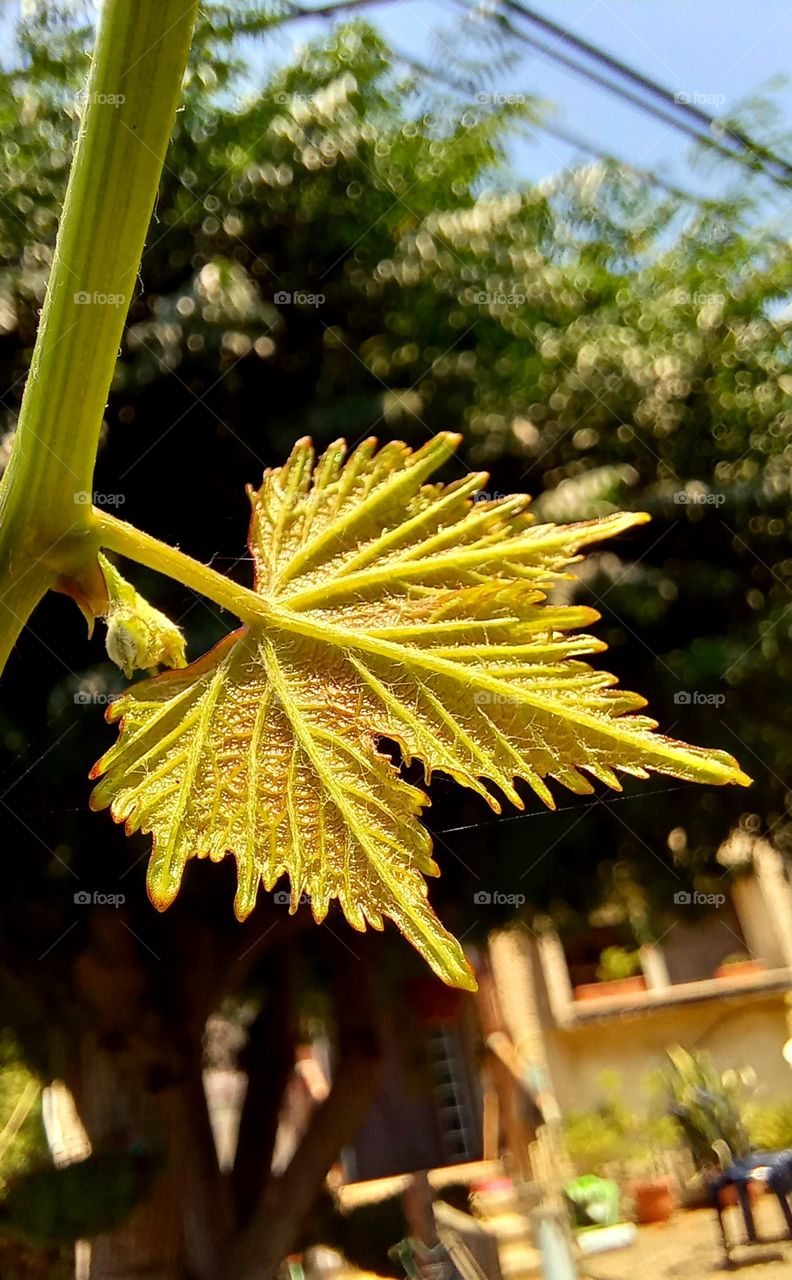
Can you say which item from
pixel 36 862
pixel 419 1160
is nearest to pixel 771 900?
pixel 419 1160

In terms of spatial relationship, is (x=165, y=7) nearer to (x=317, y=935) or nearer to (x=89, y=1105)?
(x=317, y=935)

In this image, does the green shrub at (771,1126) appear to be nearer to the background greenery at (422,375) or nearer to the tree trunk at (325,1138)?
the tree trunk at (325,1138)

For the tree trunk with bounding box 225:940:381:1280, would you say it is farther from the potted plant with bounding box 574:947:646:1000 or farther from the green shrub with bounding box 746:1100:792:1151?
the potted plant with bounding box 574:947:646:1000

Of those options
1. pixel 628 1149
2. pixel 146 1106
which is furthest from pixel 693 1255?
pixel 146 1106

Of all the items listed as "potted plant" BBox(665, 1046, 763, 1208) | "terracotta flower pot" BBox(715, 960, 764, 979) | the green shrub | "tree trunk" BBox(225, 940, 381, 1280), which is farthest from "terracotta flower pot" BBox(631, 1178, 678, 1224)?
"tree trunk" BBox(225, 940, 381, 1280)

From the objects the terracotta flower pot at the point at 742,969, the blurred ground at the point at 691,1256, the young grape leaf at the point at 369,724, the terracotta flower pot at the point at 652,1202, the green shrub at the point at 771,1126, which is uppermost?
the terracotta flower pot at the point at 742,969

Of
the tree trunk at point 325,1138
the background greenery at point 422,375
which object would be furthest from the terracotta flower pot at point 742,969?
→ the background greenery at point 422,375
